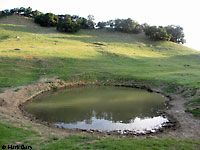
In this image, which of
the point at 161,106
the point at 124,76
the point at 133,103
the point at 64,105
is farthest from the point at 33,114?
the point at 124,76

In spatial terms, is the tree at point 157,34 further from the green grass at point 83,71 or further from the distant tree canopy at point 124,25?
the green grass at point 83,71

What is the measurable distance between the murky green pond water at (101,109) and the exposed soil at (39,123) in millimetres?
1377

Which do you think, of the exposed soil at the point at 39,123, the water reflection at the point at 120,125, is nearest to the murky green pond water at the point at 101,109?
the water reflection at the point at 120,125

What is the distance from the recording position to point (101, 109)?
72.3 ft

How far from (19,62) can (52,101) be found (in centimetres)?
1744

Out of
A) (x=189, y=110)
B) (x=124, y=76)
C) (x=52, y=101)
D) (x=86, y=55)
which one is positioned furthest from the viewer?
(x=86, y=55)

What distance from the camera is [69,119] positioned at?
18875 millimetres

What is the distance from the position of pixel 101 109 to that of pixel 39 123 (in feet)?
24.7

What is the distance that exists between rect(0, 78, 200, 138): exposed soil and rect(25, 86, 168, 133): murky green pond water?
1.38m

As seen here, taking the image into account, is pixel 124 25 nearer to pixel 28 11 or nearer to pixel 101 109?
pixel 28 11

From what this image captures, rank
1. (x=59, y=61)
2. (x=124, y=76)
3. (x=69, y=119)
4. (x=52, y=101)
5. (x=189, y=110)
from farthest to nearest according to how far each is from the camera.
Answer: (x=59, y=61), (x=124, y=76), (x=52, y=101), (x=189, y=110), (x=69, y=119)

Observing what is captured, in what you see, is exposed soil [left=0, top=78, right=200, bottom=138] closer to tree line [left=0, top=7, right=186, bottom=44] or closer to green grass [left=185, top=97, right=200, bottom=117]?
green grass [left=185, top=97, right=200, bottom=117]

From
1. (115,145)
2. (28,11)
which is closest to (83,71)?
(115,145)

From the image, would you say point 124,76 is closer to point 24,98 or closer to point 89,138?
point 24,98
